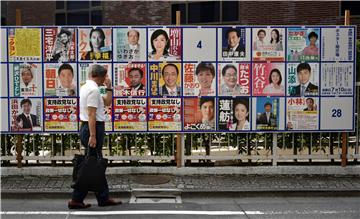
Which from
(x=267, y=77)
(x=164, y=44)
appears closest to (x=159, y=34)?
(x=164, y=44)

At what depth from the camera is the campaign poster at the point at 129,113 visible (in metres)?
8.15

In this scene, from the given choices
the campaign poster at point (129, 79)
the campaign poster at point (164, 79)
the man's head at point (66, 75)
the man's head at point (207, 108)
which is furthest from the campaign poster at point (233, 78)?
the man's head at point (66, 75)

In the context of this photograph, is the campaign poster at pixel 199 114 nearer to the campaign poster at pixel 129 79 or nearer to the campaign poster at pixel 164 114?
the campaign poster at pixel 164 114

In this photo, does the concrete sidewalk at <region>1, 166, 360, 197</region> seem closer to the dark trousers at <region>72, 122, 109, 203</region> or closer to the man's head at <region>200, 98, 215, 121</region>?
the dark trousers at <region>72, 122, 109, 203</region>

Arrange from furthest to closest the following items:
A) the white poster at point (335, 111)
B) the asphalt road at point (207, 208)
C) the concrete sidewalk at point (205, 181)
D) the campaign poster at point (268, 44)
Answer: the white poster at point (335, 111), the campaign poster at point (268, 44), the concrete sidewalk at point (205, 181), the asphalt road at point (207, 208)

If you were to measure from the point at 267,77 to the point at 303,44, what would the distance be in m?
0.82

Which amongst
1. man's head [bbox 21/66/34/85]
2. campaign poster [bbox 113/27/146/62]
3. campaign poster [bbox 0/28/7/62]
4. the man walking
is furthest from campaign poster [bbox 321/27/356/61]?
campaign poster [bbox 0/28/7/62]

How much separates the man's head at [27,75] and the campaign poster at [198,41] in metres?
2.56

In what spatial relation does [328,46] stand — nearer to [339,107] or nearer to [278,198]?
[339,107]

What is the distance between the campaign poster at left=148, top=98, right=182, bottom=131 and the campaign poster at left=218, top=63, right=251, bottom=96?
78 centimetres

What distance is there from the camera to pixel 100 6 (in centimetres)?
1709

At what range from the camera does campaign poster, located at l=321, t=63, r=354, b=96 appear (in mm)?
8258

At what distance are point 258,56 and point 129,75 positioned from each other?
217 cm

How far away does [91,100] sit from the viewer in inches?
251
